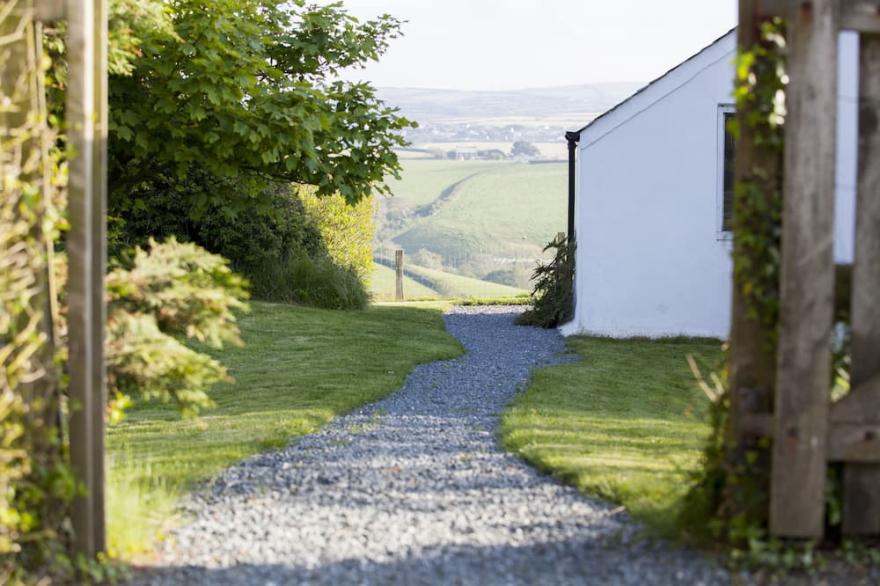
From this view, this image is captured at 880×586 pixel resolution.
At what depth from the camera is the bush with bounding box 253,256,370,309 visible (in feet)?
69.6

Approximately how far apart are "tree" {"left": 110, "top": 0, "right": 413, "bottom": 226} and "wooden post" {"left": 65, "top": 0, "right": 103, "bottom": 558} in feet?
23.8

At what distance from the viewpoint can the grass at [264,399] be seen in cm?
548

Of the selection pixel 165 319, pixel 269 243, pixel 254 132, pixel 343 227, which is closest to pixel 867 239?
pixel 165 319

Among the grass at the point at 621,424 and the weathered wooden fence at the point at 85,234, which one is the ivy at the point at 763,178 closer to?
the grass at the point at 621,424

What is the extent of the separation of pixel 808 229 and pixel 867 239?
0.29 metres

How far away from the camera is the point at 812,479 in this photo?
419cm

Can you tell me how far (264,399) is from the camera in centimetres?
1053

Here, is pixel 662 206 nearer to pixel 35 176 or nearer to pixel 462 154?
pixel 35 176

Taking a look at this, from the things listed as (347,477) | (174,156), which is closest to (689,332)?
(174,156)

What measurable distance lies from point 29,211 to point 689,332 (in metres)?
13.2

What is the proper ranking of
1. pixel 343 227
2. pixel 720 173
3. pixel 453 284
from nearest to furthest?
pixel 720 173 < pixel 343 227 < pixel 453 284

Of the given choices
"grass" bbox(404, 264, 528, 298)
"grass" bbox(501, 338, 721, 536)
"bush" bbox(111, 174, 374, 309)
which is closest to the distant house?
"grass" bbox(404, 264, 528, 298)

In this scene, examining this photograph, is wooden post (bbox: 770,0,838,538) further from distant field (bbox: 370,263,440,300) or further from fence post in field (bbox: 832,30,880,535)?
distant field (bbox: 370,263,440,300)

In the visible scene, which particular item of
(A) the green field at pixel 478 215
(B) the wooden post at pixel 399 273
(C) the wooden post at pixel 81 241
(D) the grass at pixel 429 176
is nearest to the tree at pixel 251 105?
(C) the wooden post at pixel 81 241
